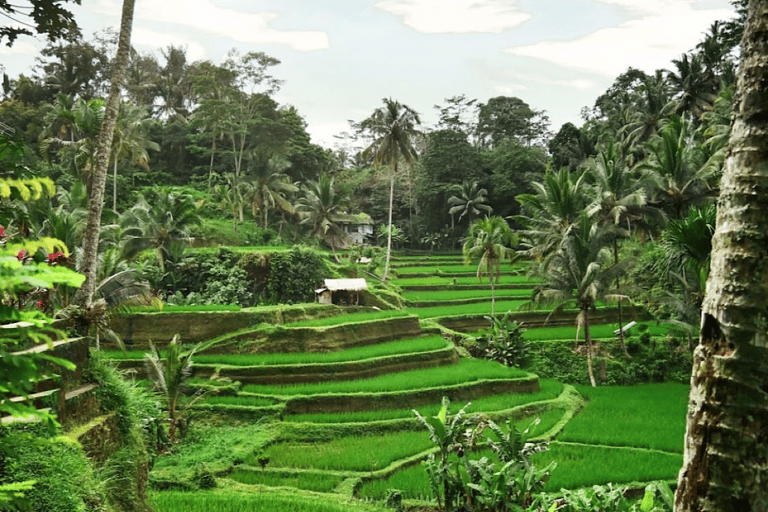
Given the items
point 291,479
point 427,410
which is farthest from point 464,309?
point 291,479

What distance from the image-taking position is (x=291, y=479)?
929 centimetres

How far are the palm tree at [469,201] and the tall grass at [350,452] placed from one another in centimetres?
2582

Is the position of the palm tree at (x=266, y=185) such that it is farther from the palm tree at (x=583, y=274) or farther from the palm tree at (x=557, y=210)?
the palm tree at (x=583, y=274)

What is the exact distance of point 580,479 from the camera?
911 centimetres

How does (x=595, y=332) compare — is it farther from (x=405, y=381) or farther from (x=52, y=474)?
(x=52, y=474)

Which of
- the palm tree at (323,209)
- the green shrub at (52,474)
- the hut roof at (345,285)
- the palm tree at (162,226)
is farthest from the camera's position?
the palm tree at (323,209)

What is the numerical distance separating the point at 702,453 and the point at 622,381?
637 inches

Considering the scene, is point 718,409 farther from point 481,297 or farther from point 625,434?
point 481,297

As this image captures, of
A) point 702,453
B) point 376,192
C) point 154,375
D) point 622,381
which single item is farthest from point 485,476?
point 376,192

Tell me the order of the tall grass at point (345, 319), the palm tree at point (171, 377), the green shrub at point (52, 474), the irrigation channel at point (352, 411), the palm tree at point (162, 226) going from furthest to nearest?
the palm tree at point (162, 226)
the tall grass at point (345, 319)
the palm tree at point (171, 377)
the irrigation channel at point (352, 411)
the green shrub at point (52, 474)

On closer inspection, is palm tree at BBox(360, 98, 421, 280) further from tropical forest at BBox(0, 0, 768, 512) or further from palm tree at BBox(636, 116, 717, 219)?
palm tree at BBox(636, 116, 717, 219)

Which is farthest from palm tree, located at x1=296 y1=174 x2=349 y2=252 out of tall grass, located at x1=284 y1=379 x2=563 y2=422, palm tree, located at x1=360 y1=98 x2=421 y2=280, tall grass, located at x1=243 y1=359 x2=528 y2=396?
tall grass, located at x1=284 y1=379 x2=563 y2=422

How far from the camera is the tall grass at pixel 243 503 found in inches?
267

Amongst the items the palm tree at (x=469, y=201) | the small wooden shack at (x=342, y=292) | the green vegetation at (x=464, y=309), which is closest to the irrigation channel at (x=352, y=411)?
the small wooden shack at (x=342, y=292)
